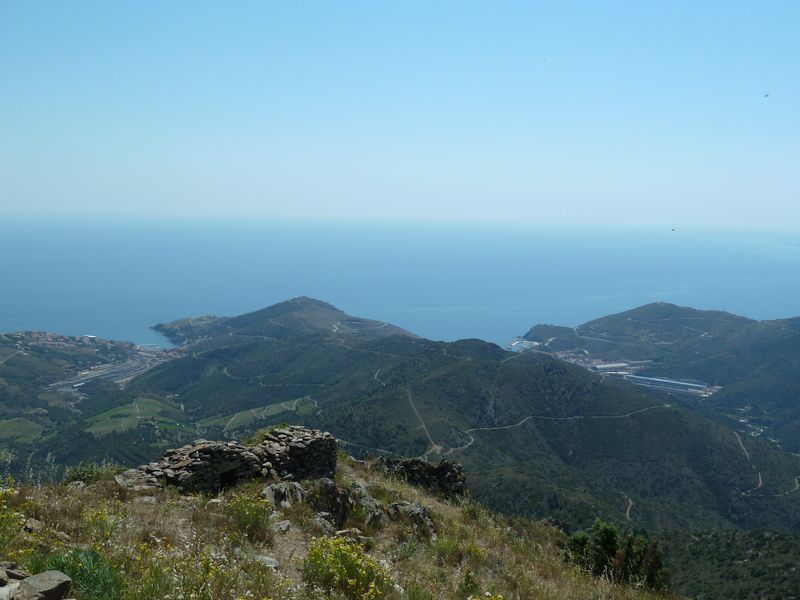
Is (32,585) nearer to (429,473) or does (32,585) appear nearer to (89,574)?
(89,574)

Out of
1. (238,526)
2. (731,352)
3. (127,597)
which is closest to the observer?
(127,597)

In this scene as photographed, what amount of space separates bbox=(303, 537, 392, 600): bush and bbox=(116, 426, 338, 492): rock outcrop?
581 centimetres

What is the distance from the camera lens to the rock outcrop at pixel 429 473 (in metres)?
17.9

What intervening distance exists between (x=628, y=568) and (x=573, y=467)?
2626 inches

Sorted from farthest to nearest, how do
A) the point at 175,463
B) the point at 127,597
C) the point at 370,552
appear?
1. the point at 175,463
2. the point at 370,552
3. the point at 127,597

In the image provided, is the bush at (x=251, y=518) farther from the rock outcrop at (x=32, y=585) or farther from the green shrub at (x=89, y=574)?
the rock outcrop at (x=32, y=585)

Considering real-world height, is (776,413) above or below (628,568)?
below

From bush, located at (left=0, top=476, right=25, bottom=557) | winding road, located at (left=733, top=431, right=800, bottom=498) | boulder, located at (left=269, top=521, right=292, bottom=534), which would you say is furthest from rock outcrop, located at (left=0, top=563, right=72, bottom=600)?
winding road, located at (left=733, top=431, right=800, bottom=498)

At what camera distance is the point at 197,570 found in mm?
5578

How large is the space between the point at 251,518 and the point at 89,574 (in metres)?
3.16

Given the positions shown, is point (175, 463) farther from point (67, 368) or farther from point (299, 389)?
point (67, 368)

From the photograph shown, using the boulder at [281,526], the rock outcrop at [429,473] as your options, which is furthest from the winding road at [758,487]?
the boulder at [281,526]

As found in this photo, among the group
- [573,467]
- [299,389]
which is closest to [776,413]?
[573,467]

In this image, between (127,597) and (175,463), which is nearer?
(127,597)
